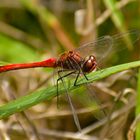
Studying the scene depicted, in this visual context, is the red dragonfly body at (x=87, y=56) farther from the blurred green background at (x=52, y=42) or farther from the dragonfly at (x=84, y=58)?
the blurred green background at (x=52, y=42)

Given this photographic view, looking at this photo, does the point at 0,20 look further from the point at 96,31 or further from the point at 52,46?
the point at 96,31

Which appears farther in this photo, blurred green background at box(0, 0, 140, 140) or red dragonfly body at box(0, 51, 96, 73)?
blurred green background at box(0, 0, 140, 140)

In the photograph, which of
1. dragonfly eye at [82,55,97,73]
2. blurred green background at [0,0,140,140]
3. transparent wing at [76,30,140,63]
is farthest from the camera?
blurred green background at [0,0,140,140]

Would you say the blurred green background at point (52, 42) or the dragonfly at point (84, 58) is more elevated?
the blurred green background at point (52, 42)

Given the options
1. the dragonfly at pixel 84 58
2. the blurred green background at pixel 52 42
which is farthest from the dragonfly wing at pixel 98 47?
the blurred green background at pixel 52 42

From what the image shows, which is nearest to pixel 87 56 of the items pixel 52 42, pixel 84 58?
pixel 84 58

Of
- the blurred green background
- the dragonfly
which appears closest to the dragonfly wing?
the dragonfly

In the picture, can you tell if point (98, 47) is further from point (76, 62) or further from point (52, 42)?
point (52, 42)

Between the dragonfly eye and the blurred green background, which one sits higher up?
the blurred green background

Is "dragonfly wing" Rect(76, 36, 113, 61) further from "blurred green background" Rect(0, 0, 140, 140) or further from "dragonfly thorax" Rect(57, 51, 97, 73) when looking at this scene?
"blurred green background" Rect(0, 0, 140, 140)

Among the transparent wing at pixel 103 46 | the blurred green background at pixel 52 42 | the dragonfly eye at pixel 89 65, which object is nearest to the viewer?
the dragonfly eye at pixel 89 65

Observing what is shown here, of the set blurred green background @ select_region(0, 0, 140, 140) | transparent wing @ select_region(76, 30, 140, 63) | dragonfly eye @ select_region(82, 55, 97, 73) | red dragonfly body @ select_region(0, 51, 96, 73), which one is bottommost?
dragonfly eye @ select_region(82, 55, 97, 73)

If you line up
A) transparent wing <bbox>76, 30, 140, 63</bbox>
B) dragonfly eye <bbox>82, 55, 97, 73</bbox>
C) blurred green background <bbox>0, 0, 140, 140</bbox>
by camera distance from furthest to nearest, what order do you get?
1. blurred green background <bbox>0, 0, 140, 140</bbox>
2. transparent wing <bbox>76, 30, 140, 63</bbox>
3. dragonfly eye <bbox>82, 55, 97, 73</bbox>
